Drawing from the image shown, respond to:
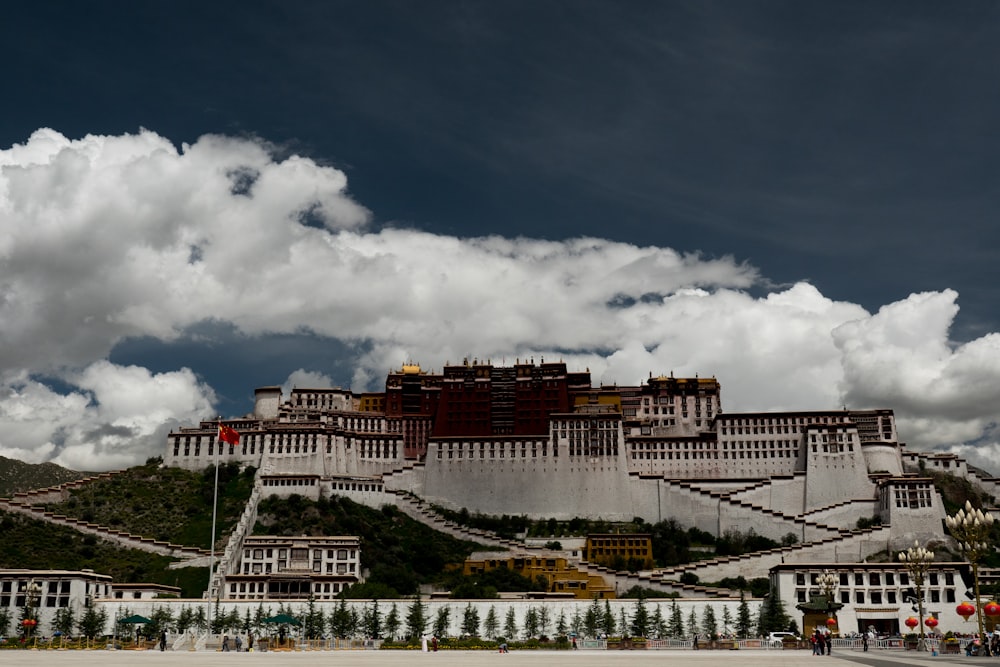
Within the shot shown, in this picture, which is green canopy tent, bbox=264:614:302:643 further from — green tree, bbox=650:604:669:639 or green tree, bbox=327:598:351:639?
green tree, bbox=650:604:669:639

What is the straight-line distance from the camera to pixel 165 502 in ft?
375

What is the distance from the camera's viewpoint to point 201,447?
12631 centimetres

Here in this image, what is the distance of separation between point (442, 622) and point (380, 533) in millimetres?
33078

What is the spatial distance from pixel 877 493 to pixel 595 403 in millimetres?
37936

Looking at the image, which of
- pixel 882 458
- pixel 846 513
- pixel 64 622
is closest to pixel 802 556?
pixel 846 513

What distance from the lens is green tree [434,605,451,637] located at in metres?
75.4

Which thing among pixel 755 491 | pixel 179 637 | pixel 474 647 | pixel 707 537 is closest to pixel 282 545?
pixel 179 637

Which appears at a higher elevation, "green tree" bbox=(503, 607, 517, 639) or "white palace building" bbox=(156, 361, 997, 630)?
"white palace building" bbox=(156, 361, 997, 630)

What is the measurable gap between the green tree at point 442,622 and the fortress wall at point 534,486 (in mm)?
42049

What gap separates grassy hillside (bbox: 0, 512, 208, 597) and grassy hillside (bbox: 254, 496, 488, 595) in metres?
11.5

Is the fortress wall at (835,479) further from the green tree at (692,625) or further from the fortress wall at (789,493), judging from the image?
the green tree at (692,625)

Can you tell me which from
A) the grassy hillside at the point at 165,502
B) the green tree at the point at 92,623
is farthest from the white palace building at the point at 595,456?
the green tree at the point at 92,623

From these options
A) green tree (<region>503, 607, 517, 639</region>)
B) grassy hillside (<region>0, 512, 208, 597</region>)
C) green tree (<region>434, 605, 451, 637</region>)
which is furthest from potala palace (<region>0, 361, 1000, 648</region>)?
green tree (<region>434, 605, 451, 637</region>)

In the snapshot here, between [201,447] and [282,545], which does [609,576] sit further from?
[201,447]
